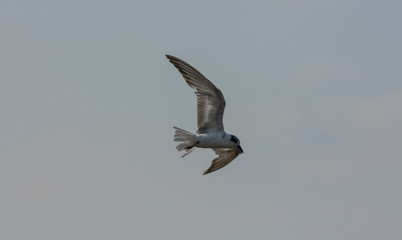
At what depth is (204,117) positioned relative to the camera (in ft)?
114

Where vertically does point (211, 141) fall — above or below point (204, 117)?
below

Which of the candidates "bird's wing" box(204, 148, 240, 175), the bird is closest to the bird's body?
the bird

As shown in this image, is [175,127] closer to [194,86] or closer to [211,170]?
[194,86]

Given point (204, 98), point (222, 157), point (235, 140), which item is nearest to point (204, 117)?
point (204, 98)

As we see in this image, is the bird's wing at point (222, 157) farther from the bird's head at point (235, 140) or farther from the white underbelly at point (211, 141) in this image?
the white underbelly at point (211, 141)

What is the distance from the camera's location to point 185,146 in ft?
112

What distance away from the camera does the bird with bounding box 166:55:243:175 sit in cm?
3388

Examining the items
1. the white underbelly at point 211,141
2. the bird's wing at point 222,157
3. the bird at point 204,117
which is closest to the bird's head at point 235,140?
the bird at point 204,117

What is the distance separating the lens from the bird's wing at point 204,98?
33.9 meters

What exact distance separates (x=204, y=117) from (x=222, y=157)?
3498 millimetres

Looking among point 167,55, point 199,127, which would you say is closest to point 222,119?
point 199,127

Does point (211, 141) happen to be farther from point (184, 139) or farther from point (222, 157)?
point (222, 157)

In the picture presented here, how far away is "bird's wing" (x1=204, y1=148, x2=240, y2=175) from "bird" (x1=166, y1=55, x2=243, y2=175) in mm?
2043

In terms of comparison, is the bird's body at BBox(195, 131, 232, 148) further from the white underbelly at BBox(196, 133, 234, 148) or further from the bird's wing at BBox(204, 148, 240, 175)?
the bird's wing at BBox(204, 148, 240, 175)
